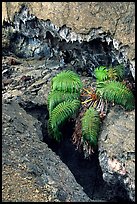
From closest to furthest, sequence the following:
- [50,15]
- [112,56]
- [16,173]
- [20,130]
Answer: [16,173]
[20,130]
[112,56]
[50,15]

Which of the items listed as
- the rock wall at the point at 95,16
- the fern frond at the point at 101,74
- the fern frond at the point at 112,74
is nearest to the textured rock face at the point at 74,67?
the rock wall at the point at 95,16

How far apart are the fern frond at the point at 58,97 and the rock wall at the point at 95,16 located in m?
1.38

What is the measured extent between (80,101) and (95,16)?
73.3 inches

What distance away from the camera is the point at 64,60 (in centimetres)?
1126

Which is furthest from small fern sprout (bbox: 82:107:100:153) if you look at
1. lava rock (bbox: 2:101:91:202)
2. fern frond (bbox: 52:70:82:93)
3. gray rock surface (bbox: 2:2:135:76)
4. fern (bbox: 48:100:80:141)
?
gray rock surface (bbox: 2:2:135:76)

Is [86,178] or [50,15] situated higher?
[50,15]

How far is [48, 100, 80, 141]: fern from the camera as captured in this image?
9.09 metres

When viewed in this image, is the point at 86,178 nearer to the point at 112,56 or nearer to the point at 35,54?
the point at 112,56

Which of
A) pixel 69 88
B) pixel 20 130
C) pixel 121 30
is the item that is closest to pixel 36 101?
pixel 69 88

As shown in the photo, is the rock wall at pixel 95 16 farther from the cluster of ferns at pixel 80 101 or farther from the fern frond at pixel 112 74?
the cluster of ferns at pixel 80 101

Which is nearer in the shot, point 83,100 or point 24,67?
point 83,100

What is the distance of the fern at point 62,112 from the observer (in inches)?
358

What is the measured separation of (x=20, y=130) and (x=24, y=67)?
3271 millimetres

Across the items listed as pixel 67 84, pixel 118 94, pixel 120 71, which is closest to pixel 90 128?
pixel 118 94
